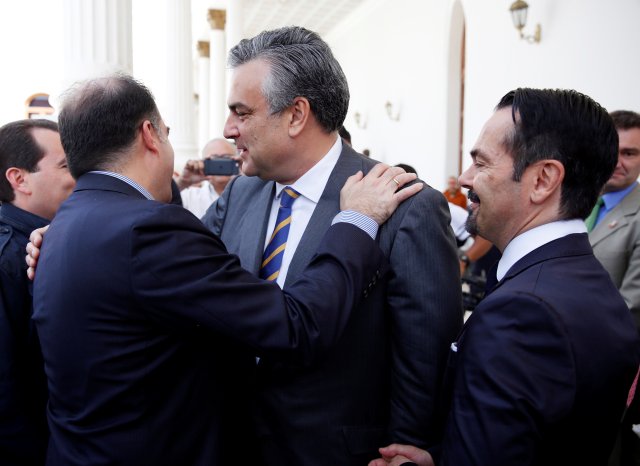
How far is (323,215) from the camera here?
1.44 metres

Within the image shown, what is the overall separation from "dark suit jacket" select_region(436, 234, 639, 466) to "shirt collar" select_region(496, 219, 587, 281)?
8cm

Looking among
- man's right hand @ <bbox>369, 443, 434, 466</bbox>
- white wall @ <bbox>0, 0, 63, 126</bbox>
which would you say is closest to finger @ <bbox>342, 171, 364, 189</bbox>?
man's right hand @ <bbox>369, 443, 434, 466</bbox>

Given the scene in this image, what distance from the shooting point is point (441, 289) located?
1321 millimetres

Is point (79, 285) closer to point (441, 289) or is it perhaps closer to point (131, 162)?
point (131, 162)

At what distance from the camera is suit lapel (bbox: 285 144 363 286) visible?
4.59ft

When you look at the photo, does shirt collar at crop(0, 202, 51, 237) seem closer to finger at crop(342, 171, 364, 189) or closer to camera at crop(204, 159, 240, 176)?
finger at crop(342, 171, 364, 189)

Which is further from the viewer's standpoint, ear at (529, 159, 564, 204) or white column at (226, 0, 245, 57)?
white column at (226, 0, 245, 57)

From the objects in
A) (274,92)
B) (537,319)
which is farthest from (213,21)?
(537,319)

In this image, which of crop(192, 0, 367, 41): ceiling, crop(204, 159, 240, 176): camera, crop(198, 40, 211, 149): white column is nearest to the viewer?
crop(204, 159, 240, 176): camera

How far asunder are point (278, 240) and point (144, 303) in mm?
473

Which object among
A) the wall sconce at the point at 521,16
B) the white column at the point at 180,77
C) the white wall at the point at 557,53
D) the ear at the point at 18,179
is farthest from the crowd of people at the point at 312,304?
the wall sconce at the point at 521,16

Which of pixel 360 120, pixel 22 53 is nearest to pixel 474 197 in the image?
pixel 360 120

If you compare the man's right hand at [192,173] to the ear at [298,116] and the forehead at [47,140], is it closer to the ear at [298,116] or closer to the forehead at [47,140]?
the forehead at [47,140]

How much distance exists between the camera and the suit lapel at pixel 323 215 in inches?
55.1
